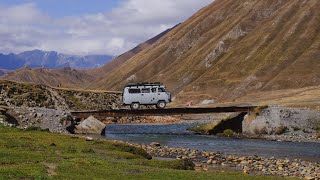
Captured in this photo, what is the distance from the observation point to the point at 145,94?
78.2 metres

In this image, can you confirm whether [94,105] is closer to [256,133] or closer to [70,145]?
[256,133]

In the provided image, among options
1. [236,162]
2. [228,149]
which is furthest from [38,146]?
[228,149]

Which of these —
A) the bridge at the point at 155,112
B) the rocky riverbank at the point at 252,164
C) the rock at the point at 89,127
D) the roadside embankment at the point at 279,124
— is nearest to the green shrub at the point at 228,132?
the roadside embankment at the point at 279,124

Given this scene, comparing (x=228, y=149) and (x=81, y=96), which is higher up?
(x=81, y=96)

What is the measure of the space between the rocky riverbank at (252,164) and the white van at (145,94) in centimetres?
2381

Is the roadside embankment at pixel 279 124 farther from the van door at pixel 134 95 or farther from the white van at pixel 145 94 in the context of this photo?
the van door at pixel 134 95

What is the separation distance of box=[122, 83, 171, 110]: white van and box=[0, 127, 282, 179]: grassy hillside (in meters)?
32.2

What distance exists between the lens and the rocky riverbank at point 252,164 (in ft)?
130

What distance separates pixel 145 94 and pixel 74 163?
47.2 m

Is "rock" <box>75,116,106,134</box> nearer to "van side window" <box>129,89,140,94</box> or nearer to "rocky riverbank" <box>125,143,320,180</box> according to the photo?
"van side window" <box>129,89,140,94</box>

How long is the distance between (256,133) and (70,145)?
44.4 m

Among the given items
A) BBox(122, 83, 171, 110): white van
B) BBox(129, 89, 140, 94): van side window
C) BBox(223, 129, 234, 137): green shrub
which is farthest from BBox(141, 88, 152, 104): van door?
BBox(223, 129, 234, 137): green shrub

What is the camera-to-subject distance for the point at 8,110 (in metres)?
72.2

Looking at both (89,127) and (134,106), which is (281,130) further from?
(89,127)
